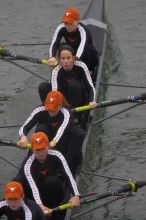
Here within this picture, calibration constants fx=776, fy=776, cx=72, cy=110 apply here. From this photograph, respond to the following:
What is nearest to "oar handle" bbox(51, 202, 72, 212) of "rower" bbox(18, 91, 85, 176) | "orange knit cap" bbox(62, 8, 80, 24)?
"rower" bbox(18, 91, 85, 176)

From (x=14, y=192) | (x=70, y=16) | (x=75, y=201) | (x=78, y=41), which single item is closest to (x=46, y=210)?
(x=75, y=201)

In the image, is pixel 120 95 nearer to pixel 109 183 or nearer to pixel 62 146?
pixel 109 183

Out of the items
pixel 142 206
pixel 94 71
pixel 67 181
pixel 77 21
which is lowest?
pixel 142 206

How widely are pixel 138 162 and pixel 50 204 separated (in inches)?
158

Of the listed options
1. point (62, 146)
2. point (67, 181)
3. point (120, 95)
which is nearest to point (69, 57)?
point (62, 146)

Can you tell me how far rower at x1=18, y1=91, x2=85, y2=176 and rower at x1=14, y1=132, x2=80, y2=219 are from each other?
0.63m

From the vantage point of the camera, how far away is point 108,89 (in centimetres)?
1762

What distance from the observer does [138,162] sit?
14.2 meters

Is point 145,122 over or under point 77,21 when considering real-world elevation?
under

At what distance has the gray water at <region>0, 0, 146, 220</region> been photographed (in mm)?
13344

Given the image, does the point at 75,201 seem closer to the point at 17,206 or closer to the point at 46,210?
the point at 46,210

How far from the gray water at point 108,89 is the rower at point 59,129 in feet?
5.04

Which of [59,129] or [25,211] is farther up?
[59,129]

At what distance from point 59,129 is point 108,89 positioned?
6.53 m
